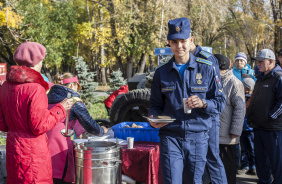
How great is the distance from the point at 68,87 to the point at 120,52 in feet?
83.1

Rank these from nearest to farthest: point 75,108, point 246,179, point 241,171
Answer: point 75,108
point 246,179
point 241,171

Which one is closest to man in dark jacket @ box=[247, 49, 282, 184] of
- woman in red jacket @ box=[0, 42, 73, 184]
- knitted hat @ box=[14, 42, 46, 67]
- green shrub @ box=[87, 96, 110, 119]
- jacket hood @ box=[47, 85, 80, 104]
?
jacket hood @ box=[47, 85, 80, 104]

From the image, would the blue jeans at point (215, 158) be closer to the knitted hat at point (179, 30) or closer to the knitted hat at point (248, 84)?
the knitted hat at point (179, 30)

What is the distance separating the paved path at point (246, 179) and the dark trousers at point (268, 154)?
63 centimetres

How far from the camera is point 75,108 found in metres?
4.17

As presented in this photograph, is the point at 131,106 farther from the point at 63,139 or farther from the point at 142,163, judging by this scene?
the point at 63,139

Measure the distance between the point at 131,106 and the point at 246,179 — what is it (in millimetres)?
2709

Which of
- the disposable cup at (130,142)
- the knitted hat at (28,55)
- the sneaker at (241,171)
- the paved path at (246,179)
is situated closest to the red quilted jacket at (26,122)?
the knitted hat at (28,55)

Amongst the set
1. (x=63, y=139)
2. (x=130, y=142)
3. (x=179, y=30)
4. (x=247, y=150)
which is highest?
(x=179, y=30)

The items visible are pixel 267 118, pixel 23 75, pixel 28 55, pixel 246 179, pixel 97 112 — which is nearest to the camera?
pixel 23 75

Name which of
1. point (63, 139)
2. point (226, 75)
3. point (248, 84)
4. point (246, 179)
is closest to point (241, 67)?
point (248, 84)

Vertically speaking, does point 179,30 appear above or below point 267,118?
above

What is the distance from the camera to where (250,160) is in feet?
22.1

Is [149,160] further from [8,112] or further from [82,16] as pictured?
[82,16]
